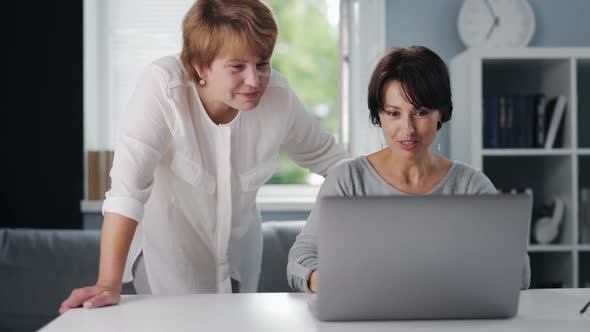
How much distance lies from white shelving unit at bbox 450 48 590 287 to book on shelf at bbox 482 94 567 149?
5cm

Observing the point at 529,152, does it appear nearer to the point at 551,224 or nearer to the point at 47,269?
the point at 551,224

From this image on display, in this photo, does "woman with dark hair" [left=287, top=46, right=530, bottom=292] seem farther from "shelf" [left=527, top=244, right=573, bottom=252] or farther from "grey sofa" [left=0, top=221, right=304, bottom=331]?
"shelf" [left=527, top=244, right=573, bottom=252]

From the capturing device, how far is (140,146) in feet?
4.79

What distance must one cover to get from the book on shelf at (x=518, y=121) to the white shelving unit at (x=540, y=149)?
0.17ft

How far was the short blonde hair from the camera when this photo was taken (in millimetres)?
1495

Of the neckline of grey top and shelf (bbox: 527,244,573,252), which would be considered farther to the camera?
shelf (bbox: 527,244,573,252)

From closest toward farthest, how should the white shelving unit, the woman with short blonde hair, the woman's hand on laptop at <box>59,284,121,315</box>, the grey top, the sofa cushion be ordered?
1. the woman's hand on laptop at <box>59,284,121,315</box>
2. the woman with short blonde hair
3. the grey top
4. the sofa cushion
5. the white shelving unit

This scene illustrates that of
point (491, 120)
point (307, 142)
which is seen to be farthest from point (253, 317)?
point (491, 120)

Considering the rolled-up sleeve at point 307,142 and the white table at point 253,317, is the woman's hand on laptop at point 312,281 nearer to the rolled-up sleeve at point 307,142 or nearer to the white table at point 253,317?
the white table at point 253,317

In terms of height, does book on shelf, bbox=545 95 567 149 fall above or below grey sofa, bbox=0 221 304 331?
above

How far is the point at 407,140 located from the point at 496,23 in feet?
6.41

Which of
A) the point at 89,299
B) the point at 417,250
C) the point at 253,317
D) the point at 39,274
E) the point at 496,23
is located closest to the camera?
the point at 417,250

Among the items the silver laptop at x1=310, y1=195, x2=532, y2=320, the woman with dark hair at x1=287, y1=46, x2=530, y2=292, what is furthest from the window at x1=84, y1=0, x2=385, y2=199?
the silver laptop at x1=310, y1=195, x2=532, y2=320

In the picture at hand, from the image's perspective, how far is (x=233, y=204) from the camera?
1.72m
